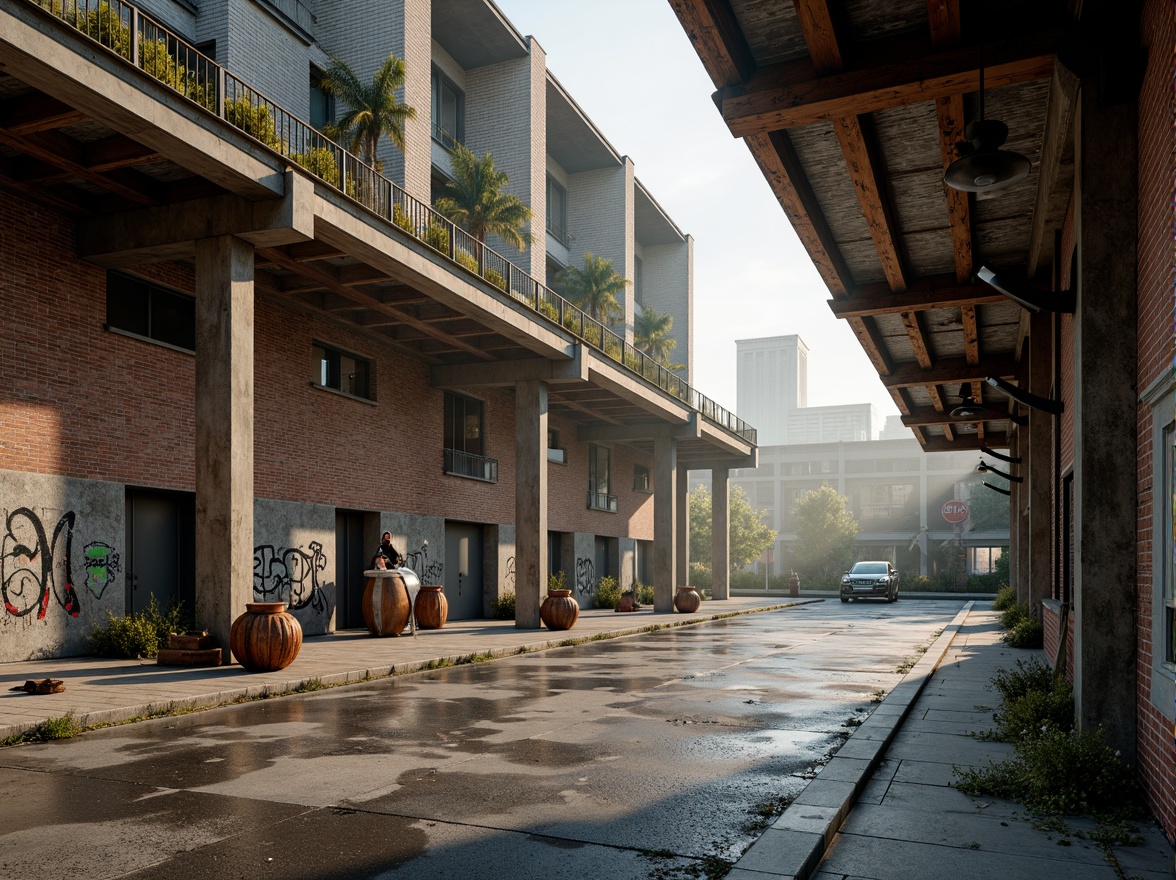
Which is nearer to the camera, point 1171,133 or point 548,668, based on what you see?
point 1171,133

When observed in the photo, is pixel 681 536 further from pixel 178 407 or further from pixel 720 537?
pixel 178 407

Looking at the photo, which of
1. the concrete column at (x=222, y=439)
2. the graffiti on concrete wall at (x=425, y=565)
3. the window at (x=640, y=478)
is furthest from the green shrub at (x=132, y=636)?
the window at (x=640, y=478)

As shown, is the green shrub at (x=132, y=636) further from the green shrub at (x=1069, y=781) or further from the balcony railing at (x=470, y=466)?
the green shrub at (x=1069, y=781)

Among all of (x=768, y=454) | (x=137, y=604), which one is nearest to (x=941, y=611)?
(x=137, y=604)

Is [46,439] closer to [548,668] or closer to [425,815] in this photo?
[548,668]

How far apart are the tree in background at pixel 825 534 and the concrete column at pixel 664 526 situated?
39.2 m

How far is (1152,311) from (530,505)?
18.1 m

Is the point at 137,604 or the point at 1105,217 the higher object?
the point at 1105,217

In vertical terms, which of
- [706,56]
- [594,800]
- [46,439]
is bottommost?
[594,800]

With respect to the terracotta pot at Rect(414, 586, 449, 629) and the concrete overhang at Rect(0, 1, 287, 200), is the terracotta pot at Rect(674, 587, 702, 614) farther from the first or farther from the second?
the concrete overhang at Rect(0, 1, 287, 200)

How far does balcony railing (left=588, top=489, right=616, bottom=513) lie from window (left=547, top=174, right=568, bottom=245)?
11.2 m

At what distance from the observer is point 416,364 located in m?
23.7

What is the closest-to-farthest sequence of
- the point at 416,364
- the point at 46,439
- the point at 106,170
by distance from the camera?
the point at 106,170 → the point at 46,439 → the point at 416,364

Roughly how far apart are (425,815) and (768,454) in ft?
315
